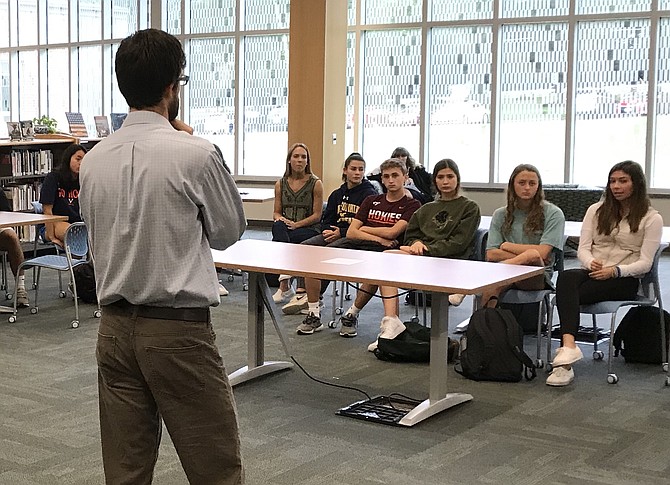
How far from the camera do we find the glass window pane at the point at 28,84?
15906mm

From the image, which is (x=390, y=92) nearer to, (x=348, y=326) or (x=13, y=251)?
(x=13, y=251)

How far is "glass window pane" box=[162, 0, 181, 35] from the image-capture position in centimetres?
1384

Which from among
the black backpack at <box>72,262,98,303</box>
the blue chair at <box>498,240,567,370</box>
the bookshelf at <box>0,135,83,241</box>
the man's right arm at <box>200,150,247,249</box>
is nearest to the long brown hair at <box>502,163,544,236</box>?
the blue chair at <box>498,240,567,370</box>

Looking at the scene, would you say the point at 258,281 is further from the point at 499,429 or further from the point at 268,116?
the point at 268,116

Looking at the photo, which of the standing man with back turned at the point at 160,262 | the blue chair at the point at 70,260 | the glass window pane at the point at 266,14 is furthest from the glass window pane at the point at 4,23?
the standing man with back turned at the point at 160,262

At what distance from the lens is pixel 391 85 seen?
12383 millimetres

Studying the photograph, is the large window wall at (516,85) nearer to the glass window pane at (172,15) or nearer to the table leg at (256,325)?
the glass window pane at (172,15)

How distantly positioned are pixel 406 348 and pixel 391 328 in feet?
0.62

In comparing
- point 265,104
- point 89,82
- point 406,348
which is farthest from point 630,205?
point 89,82

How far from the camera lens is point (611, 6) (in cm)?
1098

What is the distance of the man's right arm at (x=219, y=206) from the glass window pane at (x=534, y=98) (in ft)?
31.3

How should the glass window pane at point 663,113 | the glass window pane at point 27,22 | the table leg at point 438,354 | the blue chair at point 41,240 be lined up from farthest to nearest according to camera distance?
1. the glass window pane at point 27,22
2. the glass window pane at point 663,113
3. the blue chair at point 41,240
4. the table leg at point 438,354

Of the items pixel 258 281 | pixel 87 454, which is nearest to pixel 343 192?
pixel 258 281

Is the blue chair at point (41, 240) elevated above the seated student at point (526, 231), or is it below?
below
